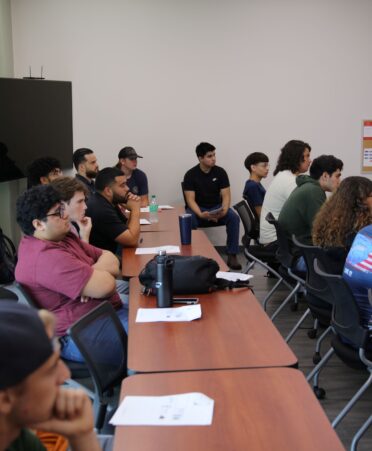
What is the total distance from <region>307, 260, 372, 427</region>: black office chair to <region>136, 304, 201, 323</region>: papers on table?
635 mm

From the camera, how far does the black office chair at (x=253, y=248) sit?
190 inches

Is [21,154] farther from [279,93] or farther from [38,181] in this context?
[279,93]

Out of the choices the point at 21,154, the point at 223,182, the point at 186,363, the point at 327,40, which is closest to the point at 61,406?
the point at 186,363

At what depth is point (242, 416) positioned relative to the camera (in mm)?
1523

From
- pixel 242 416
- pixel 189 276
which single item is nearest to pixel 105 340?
pixel 189 276

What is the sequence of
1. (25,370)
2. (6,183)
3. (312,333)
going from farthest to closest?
(6,183)
(312,333)
(25,370)

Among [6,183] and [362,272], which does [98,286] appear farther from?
[6,183]

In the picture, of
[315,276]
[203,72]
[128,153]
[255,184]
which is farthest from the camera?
[203,72]

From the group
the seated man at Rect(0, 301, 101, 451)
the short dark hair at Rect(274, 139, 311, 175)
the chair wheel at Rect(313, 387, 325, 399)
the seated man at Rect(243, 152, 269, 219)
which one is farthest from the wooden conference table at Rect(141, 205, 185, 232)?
the seated man at Rect(0, 301, 101, 451)

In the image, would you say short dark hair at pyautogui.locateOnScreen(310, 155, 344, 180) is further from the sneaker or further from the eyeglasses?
the eyeglasses

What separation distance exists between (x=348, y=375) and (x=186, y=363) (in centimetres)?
200

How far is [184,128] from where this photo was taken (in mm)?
7121

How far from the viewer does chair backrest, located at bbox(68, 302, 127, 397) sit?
2.03 meters

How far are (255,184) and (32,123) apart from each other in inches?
97.7
